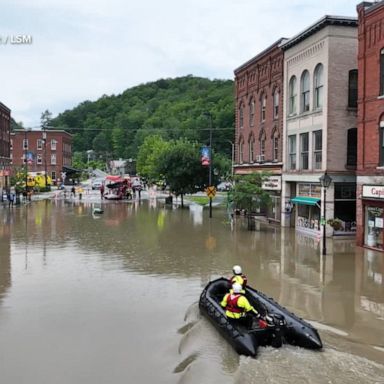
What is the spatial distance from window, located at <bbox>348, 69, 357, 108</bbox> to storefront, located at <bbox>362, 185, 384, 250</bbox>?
5996 mm

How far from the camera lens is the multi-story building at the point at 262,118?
3703cm

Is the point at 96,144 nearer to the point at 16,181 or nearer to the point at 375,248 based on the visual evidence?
the point at 16,181

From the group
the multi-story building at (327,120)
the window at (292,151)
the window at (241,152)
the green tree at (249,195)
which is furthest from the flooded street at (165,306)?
the window at (241,152)

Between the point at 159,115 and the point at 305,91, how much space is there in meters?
110

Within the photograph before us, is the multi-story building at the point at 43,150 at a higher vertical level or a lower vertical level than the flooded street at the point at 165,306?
higher

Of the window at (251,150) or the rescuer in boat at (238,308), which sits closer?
the rescuer in boat at (238,308)

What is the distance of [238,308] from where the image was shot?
36.1 ft

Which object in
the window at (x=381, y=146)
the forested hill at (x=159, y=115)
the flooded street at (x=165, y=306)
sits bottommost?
the flooded street at (x=165, y=306)

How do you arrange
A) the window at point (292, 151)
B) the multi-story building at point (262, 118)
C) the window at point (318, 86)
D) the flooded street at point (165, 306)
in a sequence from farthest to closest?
the multi-story building at point (262, 118) < the window at point (292, 151) < the window at point (318, 86) < the flooded street at point (165, 306)

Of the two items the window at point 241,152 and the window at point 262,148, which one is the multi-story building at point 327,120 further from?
the window at point 241,152

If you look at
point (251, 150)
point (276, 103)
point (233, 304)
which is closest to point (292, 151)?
point (276, 103)

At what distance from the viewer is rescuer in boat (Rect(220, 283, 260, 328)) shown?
36.0 ft

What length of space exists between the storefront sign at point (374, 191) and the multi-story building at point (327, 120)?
132 inches

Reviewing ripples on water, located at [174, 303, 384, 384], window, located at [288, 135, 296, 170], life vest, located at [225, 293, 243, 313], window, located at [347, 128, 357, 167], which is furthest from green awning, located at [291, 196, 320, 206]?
life vest, located at [225, 293, 243, 313]
